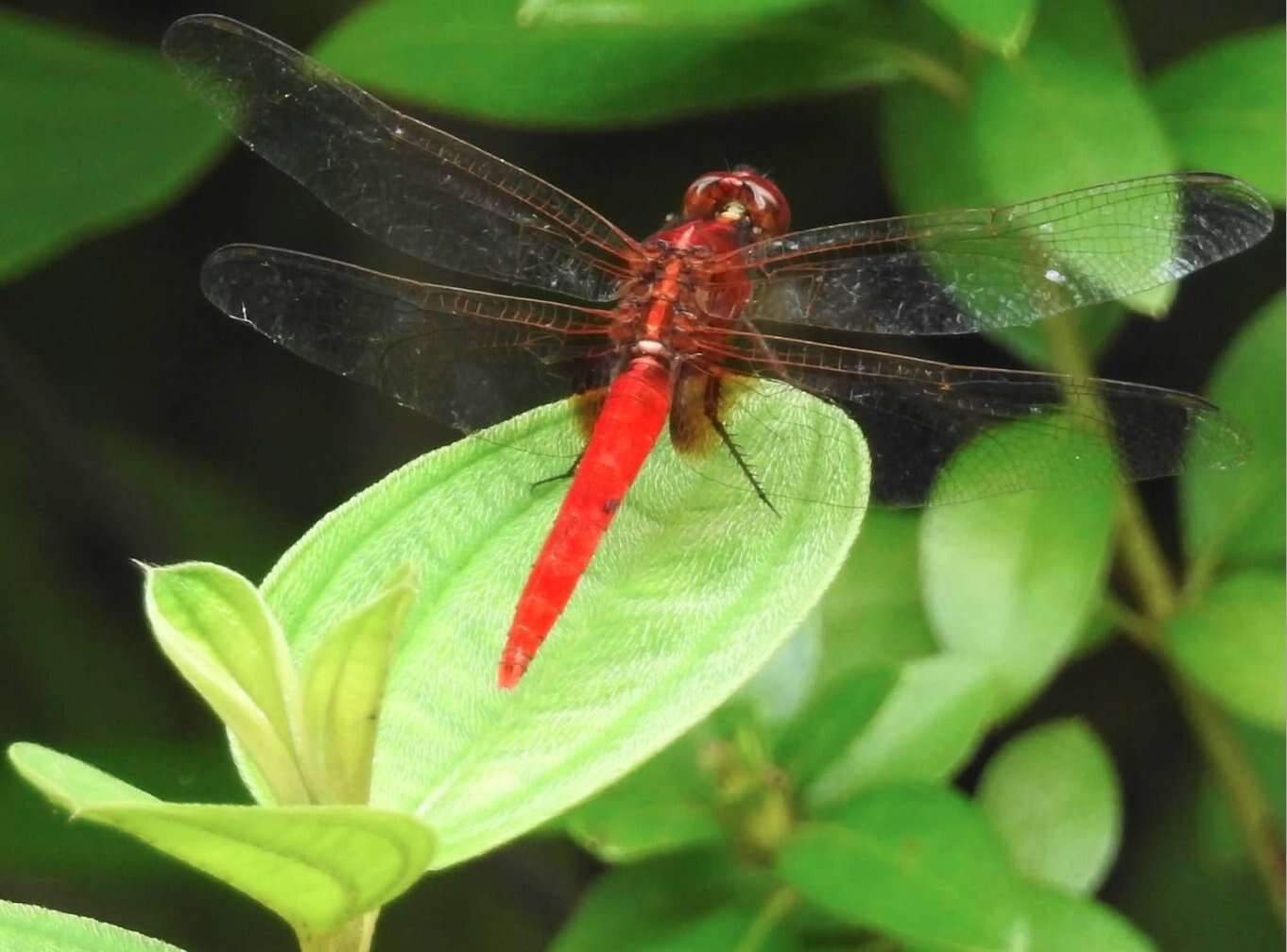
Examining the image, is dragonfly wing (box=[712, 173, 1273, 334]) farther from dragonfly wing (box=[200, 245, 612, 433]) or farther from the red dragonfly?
dragonfly wing (box=[200, 245, 612, 433])

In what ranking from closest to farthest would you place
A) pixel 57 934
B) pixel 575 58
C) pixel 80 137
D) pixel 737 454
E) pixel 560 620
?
1. pixel 57 934
2. pixel 560 620
3. pixel 737 454
4. pixel 575 58
5. pixel 80 137

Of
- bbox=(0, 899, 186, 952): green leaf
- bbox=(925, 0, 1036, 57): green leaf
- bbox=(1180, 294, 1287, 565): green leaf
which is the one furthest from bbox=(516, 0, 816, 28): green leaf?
bbox=(0, 899, 186, 952): green leaf

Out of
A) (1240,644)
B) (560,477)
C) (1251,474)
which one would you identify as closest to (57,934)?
(560,477)

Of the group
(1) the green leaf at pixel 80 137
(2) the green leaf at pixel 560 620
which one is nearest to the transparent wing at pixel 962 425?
(2) the green leaf at pixel 560 620

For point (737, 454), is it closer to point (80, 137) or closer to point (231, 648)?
point (231, 648)

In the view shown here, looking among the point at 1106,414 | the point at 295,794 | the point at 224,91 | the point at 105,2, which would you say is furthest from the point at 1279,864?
the point at 105,2

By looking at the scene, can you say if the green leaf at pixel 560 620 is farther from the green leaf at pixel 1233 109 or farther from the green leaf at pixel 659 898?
the green leaf at pixel 1233 109
